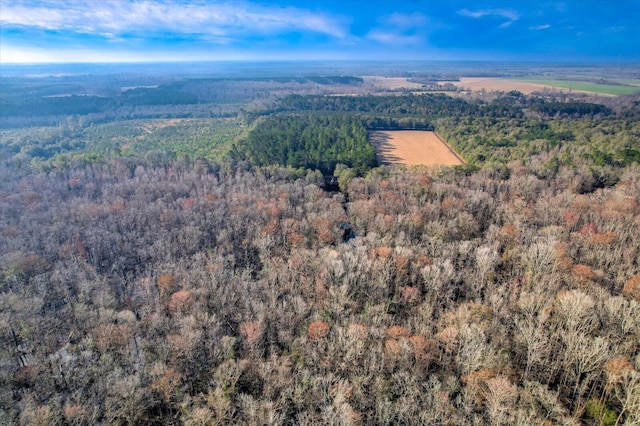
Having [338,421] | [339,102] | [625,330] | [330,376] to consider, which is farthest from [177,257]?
[339,102]

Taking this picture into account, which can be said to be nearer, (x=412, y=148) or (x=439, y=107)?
(x=412, y=148)

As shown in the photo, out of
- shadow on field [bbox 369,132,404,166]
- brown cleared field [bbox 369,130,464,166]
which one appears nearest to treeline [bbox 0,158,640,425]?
brown cleared field [bbox 369,130,464,166]

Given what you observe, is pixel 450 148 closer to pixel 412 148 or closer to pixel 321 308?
pixel 412 148

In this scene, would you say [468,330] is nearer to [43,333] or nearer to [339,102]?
[43,333]

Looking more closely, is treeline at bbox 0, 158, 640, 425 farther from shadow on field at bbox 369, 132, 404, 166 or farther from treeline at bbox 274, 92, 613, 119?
treeline at bbox 274, 92, 613, 119

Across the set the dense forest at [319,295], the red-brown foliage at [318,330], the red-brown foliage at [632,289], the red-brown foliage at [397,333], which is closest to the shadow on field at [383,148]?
the dense forest at [319,295]

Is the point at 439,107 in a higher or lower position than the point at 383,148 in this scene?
higher

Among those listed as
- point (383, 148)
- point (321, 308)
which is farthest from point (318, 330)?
point (383, 148)
